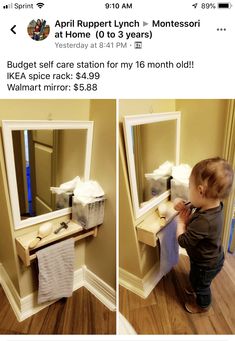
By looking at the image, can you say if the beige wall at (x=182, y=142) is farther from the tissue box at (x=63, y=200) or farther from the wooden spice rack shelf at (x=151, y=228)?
the tissue box at (x=63, y=200)

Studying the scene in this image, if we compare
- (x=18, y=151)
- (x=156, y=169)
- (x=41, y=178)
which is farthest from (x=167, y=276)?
(x=18, y=151)

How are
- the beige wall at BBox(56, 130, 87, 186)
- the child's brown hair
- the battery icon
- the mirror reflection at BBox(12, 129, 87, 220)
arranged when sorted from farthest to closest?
1. the beige wall at BBox(56, 130, 87, 186)
2. the mirror reflection at BBox(12, 129, 87, 220)
3. the child's brown hair
4. the battery icon

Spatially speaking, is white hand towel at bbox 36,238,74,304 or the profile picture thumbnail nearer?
the profile picture thumbnail

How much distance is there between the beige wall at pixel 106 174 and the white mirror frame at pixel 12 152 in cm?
3

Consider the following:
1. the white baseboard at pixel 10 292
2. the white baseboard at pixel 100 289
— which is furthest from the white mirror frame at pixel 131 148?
the white baseboard at pixel 10 292

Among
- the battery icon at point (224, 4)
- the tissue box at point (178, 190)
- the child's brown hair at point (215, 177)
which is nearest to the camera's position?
the battery icon at point (224, 4)

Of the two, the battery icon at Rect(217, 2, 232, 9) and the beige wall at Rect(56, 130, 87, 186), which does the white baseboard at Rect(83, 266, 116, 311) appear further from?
the battery icon at Rect(217, 2, 232, 9)

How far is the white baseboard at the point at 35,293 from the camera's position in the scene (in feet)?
3.08

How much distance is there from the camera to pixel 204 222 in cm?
71

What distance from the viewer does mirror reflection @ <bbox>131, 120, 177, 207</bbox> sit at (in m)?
0.77

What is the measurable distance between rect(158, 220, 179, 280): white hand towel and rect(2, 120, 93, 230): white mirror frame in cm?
41

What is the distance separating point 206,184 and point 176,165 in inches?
15.6

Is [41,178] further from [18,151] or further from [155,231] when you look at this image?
[155,231]

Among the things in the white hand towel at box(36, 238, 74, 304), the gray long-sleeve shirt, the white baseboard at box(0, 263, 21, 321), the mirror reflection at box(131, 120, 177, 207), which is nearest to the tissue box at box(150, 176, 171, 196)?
the mirror reflection at box(131, 120, 177, 207)
